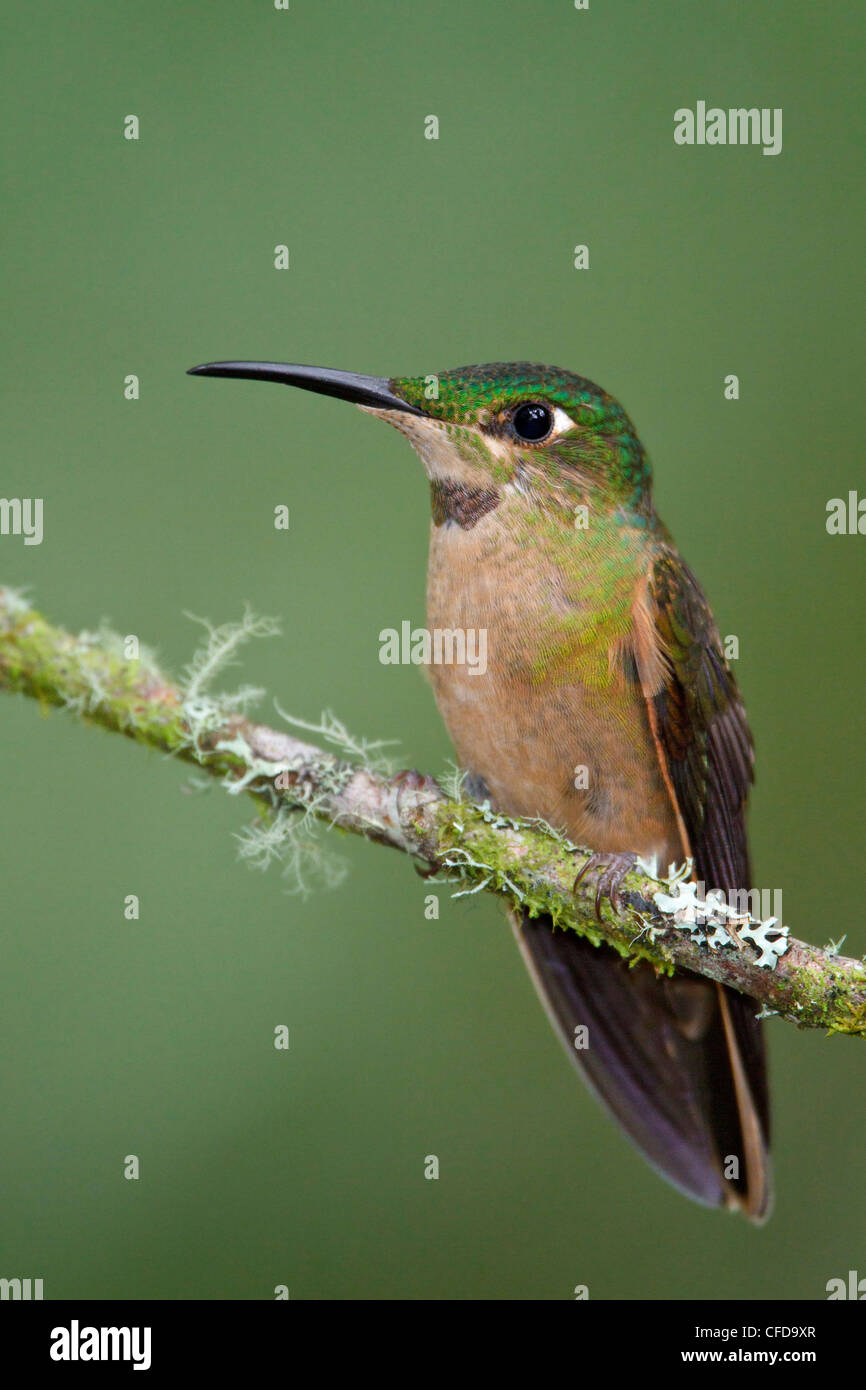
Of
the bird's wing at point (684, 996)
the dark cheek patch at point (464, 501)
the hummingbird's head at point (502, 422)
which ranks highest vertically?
the hummingbird's head at point (502, 422)

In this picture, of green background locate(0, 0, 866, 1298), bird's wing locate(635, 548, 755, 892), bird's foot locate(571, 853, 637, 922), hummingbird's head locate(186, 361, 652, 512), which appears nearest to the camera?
bird's foot locate(571, 853, 637, 922)

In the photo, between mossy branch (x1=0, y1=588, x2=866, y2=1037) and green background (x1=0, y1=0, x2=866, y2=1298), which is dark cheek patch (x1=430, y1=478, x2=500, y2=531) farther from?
green background (x1=0, y1=0, x2=866, y2=1298)

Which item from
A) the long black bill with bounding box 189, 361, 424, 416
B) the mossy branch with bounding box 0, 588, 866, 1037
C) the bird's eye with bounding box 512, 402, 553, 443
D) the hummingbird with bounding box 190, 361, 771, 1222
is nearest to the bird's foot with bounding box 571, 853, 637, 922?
the mossy branch with bounding box 0, 588, 866, 1037

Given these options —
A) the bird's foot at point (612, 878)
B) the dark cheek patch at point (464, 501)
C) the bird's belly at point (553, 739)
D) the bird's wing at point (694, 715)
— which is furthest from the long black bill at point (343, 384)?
the bird's foot at point (612, 878)

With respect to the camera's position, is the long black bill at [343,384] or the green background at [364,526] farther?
the green background at [364,526]

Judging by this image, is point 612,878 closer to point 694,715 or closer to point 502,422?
point 694,715

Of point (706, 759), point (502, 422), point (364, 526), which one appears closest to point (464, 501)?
point (502, 422)

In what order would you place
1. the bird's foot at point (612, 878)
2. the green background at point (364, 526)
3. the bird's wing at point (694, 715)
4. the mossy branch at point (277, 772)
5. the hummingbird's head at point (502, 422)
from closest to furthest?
the bird's foot at point (612, 878) < the mossy branch at point (277, 772) < the hummingbird's head at point (502, 422) < the bird's wing at point (694, 715) < the green background at point (364, 526)

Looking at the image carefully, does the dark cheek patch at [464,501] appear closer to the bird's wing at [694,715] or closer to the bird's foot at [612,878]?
the bird's wing at [694,715]
